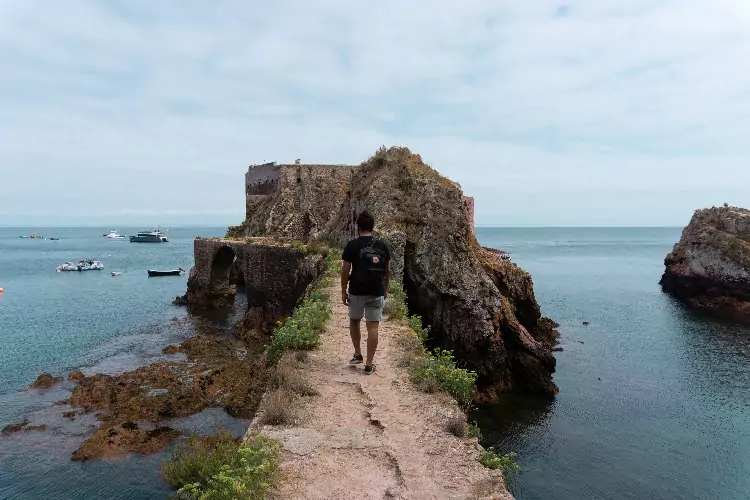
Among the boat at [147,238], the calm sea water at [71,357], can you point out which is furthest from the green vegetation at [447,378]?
the boat at [147,238]

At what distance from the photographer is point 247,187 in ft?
170

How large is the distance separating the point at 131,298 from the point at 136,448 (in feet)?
115

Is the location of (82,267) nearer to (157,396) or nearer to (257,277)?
(257,277)

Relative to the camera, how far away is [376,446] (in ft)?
20.7

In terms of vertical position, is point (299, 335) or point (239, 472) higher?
point (299, 335)

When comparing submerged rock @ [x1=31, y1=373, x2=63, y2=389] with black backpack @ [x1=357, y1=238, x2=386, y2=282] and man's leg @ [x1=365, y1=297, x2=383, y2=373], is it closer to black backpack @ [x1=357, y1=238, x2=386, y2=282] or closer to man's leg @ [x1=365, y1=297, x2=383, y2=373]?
man's leg @ [x1=365, y1=297, x2=383, y2=373]

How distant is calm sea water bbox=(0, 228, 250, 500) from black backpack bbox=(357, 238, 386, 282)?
861 centimetres

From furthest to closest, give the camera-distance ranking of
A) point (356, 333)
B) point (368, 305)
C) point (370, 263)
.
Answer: point (356, 333), point (368, 305), point (370, 263)

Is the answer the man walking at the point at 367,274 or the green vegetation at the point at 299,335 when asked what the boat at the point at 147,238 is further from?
the man walking at the point at 367,274

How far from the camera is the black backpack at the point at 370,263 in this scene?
842cm

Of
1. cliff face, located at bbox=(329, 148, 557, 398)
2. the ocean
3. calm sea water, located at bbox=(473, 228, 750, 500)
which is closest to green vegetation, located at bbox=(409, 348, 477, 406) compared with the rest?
the ocean

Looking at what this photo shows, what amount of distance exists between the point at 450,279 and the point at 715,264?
129 feet

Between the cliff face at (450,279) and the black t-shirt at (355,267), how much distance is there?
34.4 feet

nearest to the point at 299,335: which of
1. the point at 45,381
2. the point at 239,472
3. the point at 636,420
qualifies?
the point at 239,472
